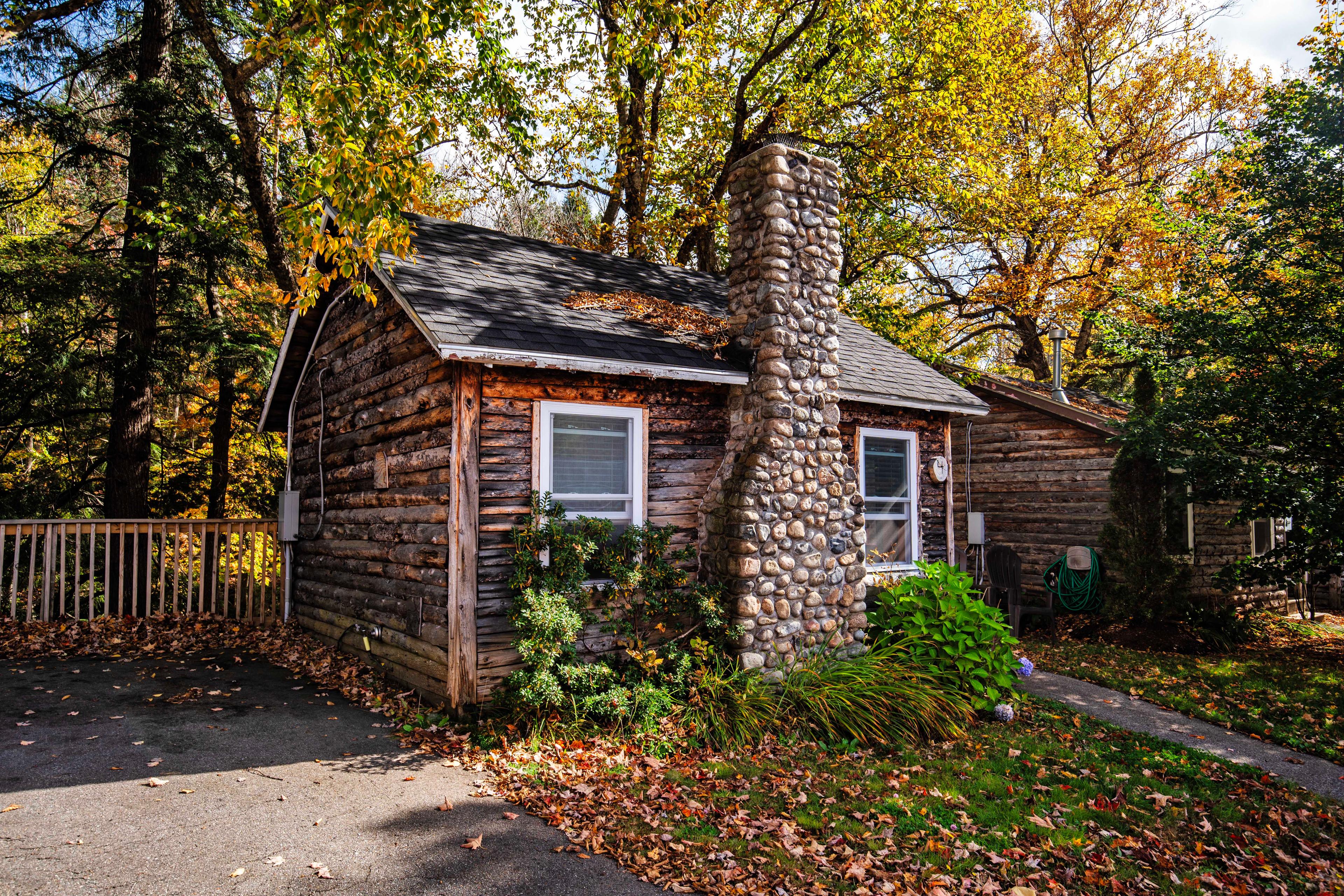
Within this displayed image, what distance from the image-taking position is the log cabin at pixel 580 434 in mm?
6625

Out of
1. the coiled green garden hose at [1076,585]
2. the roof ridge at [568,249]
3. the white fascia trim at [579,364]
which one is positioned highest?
the roof ridge at [568,249]

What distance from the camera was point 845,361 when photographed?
1049 cm

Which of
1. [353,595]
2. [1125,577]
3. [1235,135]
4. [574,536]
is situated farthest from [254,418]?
[1235,135]

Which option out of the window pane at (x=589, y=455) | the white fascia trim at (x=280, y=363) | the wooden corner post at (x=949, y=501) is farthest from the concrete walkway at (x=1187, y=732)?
the white fascia trim at (x=280, y=363)

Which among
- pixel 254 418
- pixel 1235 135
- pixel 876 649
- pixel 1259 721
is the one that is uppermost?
pixel 1235 135

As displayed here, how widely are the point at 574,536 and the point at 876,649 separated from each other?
3.62 meters

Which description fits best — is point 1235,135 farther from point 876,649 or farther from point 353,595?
point 353,595

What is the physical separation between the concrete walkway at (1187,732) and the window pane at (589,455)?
5.41 m

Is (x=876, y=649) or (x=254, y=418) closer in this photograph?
(x=876, y=649)

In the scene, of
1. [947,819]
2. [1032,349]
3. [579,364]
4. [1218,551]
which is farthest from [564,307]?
[1032,349]

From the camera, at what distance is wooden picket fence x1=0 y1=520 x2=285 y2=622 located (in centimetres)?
984

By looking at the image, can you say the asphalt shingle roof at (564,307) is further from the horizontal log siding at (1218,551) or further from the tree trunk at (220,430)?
the tree trunk at (220,430)

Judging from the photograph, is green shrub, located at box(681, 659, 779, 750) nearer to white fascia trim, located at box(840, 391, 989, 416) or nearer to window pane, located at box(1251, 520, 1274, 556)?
white fascia trim, located at box(840, 391, 989, 416)

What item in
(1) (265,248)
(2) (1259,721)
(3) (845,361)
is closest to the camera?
(2) (1259,721)
